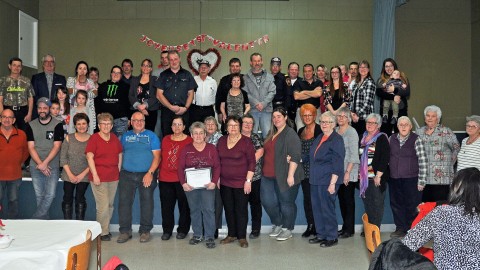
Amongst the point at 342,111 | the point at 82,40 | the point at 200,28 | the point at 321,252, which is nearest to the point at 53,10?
the point at 82,40

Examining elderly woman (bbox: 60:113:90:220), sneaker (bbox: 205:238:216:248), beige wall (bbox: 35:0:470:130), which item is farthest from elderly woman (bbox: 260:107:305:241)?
beige wall (bbox: 35:0:470:130)

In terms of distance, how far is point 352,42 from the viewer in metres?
13.1

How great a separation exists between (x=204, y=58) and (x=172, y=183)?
21.0ft

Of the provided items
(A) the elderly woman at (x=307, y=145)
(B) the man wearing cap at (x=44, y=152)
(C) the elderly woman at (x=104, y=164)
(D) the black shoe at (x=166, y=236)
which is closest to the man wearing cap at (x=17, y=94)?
(B) the man wearing cap at (x=44, y=152)

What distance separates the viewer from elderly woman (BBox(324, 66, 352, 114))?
818 cm

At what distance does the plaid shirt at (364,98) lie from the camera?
7.92m

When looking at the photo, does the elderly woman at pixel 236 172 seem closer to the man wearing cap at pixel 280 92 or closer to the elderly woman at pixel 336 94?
the man wearing cap at pixel 280 92

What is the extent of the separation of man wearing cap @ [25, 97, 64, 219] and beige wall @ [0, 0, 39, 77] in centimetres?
423

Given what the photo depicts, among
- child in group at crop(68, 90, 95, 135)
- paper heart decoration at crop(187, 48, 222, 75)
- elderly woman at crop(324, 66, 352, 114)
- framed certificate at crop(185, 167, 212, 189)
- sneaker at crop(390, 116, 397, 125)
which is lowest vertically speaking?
framed certificate at crop(185, 167, 212, 189)

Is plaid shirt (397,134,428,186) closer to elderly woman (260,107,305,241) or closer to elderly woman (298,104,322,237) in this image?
elderly woman (298,104,322,237)

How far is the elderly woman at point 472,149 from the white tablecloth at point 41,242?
4.40 m

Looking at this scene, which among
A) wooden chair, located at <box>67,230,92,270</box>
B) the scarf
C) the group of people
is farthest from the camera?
the scarf

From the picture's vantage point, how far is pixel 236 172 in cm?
667

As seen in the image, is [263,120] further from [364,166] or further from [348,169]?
[364,166]
